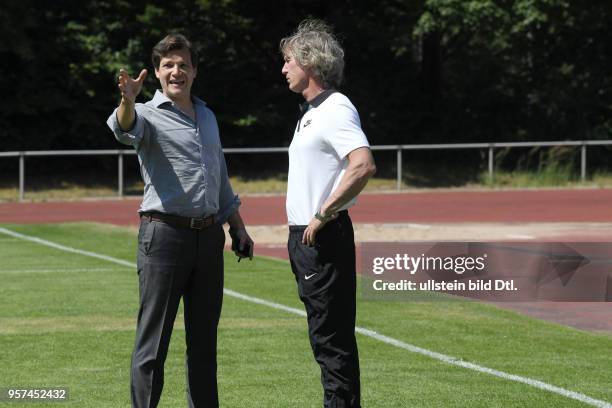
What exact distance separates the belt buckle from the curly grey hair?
3.11 ft

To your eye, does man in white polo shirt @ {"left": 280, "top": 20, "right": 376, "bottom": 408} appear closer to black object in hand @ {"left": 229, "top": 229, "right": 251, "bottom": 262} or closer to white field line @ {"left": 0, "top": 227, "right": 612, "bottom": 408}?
black object in hand @ {"left": 229, "top": 229, "right": 251, "bottom": 262}

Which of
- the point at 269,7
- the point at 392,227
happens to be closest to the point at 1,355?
the point at 392,227

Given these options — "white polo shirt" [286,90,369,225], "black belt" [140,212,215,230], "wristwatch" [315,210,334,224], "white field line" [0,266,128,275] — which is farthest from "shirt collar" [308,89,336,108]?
"white field line" [0,266,128,275]

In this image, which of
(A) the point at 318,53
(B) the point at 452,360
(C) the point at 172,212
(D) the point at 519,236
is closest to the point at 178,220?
(C) the point at 172,212

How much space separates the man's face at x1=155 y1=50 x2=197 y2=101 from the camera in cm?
636

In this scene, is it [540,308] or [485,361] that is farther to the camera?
[540,308]

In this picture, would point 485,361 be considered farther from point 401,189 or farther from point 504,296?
point 401,189

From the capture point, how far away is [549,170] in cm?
3350

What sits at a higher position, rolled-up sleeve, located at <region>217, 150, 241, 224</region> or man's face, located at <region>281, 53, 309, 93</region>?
man's face, located at <region>281, 53, 309, 93</region>

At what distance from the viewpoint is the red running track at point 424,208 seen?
25.4 m

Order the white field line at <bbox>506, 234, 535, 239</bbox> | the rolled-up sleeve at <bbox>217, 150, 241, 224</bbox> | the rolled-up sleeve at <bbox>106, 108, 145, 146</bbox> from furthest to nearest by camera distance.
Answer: the white field line at <bbox>506, 234, 535, 239</bbox>, the rolled-up sleeve at <bbox>217, 150, 241, 224</bbox>, the rolled-up sleeve at <bbox>106, 108, 145, 146</bbox>

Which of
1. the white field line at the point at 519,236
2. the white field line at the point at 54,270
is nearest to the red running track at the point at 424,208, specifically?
the white field line at the point at 519,236

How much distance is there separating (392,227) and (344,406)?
15.6 m

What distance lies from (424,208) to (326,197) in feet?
70.9
